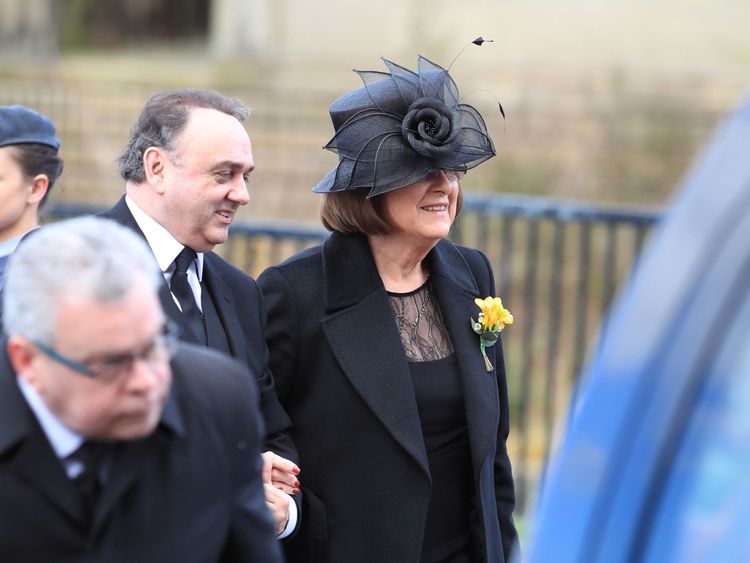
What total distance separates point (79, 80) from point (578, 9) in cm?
424

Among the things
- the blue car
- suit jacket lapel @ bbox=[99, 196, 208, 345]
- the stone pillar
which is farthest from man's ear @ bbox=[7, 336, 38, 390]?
the stone pillar

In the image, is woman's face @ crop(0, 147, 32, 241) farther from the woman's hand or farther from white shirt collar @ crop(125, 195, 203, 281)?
the woman's hand

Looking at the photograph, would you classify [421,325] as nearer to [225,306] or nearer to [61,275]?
[225,306]

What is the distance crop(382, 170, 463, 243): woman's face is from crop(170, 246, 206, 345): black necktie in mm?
619

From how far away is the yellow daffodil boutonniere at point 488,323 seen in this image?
12.1ft

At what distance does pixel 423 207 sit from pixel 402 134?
0.68 ft

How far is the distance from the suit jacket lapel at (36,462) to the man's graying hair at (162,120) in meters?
1.34

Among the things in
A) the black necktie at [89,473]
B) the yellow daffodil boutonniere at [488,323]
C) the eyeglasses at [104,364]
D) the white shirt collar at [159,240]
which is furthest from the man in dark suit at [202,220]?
the eyeglasses at [104,364]

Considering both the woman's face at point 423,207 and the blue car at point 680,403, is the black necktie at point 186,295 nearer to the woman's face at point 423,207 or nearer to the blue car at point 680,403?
the woman's face at point 423,207

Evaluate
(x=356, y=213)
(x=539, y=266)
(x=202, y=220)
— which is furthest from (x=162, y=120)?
(x=539, y=266)

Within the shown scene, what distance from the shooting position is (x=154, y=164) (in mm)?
3391

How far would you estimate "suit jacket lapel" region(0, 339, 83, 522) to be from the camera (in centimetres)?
214

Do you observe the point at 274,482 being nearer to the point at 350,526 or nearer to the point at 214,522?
the point at 350,526

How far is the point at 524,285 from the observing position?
743 centimetres
